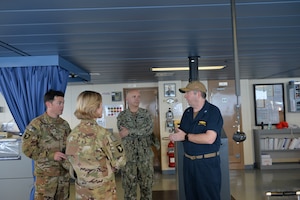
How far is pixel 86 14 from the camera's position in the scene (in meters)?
2.14

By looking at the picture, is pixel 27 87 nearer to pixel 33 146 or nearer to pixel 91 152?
pixel 33 146

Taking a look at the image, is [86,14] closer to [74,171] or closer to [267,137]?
[74,171]

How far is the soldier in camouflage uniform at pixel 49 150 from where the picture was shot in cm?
294

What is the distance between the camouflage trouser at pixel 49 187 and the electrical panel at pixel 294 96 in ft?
21.0

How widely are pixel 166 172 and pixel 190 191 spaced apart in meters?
4.27

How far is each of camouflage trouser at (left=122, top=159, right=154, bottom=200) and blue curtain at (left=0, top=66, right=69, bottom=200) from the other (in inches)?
50.3

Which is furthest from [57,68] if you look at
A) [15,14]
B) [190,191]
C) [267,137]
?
[267,137]

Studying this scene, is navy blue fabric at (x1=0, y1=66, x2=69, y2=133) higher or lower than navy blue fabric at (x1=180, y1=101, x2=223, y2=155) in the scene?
higher

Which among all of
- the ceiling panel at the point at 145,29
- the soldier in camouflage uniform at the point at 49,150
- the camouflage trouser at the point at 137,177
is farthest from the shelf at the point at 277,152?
the soldier in camouflage uniform at the point at 49,150

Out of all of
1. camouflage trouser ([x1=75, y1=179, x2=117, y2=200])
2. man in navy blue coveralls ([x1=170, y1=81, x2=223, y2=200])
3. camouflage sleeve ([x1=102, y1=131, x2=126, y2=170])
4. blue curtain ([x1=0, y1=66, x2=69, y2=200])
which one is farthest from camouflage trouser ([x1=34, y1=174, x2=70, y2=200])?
man in navy blue coveralls ([x1=170, y1=81, x2=223, y2=200])

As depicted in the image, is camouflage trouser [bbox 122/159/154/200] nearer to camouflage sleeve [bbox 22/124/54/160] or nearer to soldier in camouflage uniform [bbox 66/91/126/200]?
camouflage sleeve [bbox 22/124/54/160]

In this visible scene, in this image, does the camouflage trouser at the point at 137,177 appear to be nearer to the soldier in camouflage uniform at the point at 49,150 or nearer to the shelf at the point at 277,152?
the soldier in camouflage uniform at the point at 49,150

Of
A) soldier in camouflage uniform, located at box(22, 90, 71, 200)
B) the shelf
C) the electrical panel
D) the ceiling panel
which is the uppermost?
the ceiling panel

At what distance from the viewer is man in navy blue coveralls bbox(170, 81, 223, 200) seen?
2797 mm
